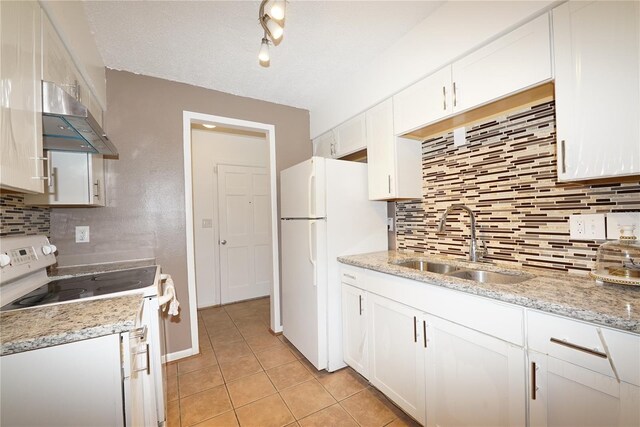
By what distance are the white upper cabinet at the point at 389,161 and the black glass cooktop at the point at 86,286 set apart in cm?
169

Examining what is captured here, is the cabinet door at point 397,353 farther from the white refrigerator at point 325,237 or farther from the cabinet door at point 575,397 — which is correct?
the cabinet door at point 575,397

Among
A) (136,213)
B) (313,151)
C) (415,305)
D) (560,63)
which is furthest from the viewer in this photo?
(313,151)

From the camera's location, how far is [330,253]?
206 centimetres

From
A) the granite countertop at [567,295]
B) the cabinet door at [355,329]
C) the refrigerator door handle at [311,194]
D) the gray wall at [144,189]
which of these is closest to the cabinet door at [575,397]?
the granite countertop at [567,295]

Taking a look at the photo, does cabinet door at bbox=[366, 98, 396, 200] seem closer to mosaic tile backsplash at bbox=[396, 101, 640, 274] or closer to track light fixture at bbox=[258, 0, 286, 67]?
mosaic tile backsplash at bbox=[396, 101, 640, 274]

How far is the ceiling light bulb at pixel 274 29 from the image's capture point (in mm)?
1417

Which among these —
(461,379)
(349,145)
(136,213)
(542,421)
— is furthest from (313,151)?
(542,421)

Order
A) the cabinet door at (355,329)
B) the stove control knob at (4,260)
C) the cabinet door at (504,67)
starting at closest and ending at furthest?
the stove control knob at (4,260) < the cabinet door at (504,67) < the cabinet door at (355,329)

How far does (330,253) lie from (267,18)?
157 centimetres

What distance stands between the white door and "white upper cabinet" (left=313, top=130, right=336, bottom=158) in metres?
1.11

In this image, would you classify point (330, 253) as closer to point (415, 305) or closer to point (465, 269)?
A: point (415, 305)

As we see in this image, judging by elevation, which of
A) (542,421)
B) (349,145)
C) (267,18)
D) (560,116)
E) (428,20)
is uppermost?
(428,20)

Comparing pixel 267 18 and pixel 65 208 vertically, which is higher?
pixel 267 18

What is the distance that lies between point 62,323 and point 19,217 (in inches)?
45.6
